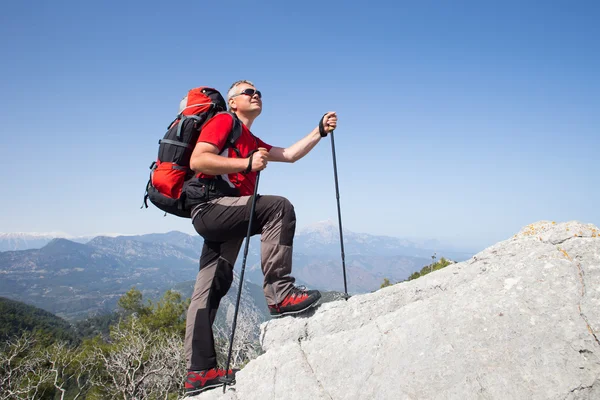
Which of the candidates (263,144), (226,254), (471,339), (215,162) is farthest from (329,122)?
(471,339)

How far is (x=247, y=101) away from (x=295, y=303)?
9.49 ft

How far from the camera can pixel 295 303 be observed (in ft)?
15.6

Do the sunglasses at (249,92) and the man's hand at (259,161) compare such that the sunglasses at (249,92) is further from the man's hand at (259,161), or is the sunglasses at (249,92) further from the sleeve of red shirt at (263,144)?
the man's hand at (259,161)

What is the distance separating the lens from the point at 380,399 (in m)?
3.45

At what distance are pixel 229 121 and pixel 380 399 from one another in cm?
357

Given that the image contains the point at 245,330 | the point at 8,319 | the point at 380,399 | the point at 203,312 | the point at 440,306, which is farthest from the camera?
the point at 8,319

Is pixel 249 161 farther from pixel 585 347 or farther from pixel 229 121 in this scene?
pixel 585 347

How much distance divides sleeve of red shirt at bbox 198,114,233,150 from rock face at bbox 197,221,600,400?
2.69 metres

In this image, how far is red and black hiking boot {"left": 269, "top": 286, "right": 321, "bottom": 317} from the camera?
475 centimetres

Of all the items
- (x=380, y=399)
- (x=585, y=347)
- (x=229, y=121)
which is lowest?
(x=380, y=399)

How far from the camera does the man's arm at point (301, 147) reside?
527 centimetres

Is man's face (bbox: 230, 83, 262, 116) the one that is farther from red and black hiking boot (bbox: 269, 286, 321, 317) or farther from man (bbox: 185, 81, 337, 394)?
red and black hiking boot (bbox: 269, 286, 321, 317)

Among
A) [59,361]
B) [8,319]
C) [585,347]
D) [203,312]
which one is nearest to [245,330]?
[203,312]

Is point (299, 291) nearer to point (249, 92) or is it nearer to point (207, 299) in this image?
point (207, 299)
